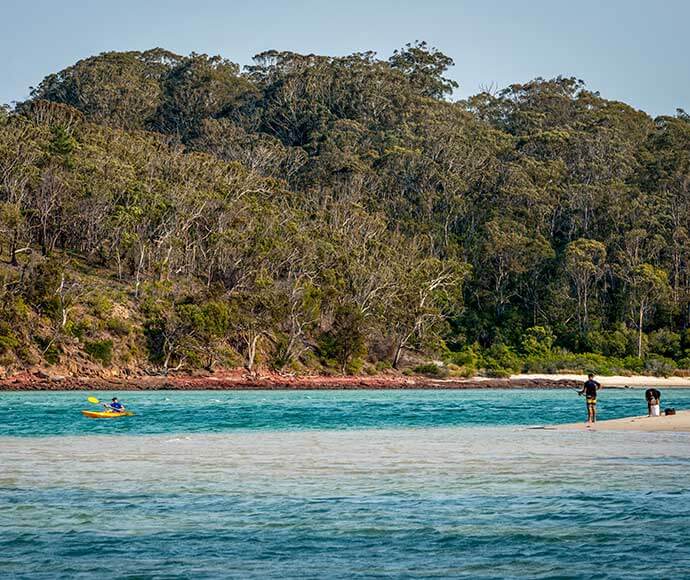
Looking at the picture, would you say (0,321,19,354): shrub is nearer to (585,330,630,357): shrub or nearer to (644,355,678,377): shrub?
(585,330,630,357): shrub

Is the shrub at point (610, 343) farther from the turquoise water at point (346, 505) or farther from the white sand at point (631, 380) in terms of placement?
the turquoise water at point (346, 505)

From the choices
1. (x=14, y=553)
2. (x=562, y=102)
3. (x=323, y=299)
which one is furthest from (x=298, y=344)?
(x=562, y=102)

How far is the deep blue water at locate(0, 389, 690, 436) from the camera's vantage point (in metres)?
40.7

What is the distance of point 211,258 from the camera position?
9369 centimetres

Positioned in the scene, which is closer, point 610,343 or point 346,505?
point 346,505

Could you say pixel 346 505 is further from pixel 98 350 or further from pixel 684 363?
pixel 684 363

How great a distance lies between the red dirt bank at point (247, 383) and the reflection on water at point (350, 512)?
47.2 metres

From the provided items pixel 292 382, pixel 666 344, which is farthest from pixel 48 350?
pixel 666 344

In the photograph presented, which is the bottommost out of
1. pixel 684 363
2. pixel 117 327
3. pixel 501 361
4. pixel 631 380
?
pixel 631 380

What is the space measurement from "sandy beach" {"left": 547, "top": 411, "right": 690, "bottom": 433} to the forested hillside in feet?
169

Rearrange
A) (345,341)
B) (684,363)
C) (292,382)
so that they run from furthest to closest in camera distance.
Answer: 1. (684,363)
2. (345,341)
3. (292,382)

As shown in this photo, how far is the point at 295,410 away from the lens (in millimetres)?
53094

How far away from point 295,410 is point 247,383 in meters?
29.0

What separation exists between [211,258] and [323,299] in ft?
35.6
